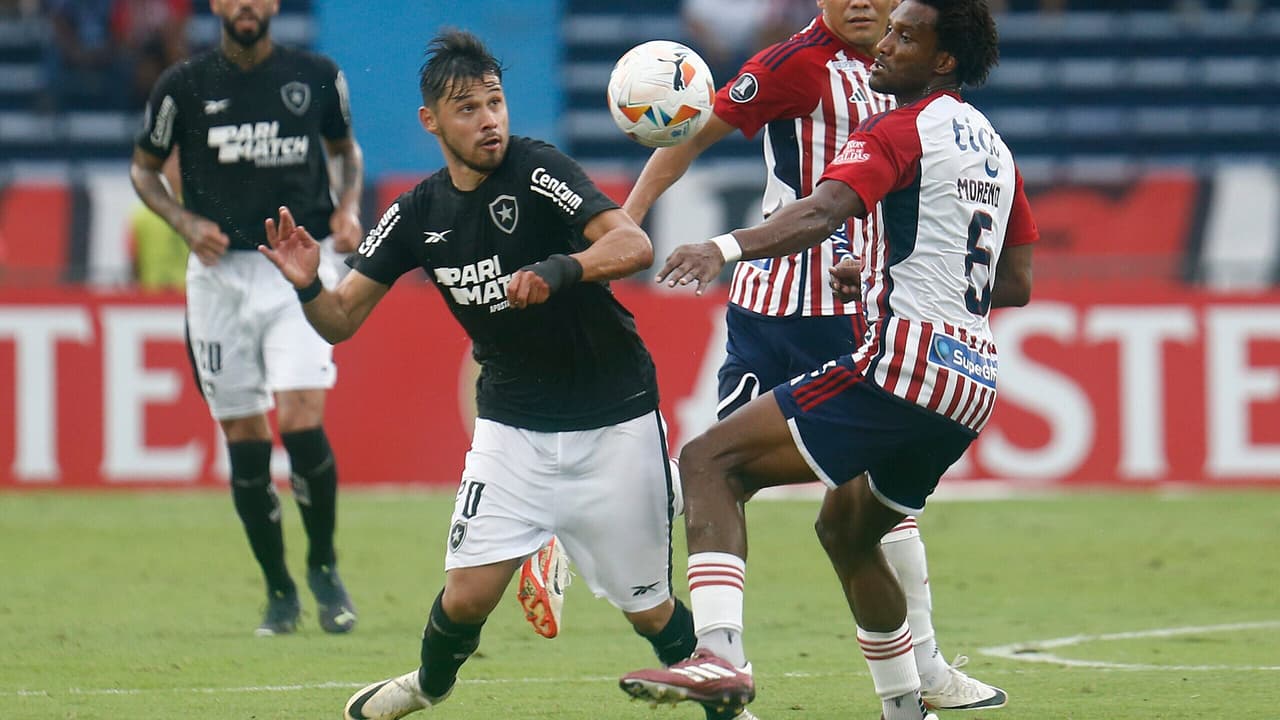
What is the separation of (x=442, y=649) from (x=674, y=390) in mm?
8176

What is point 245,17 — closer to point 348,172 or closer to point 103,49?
point 348,172

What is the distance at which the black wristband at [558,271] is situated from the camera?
213 inches

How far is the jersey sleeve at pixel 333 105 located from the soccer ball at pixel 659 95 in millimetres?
2830

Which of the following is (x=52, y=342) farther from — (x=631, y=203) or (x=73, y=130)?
(x=631, y=203)

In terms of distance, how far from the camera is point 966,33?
577 cm

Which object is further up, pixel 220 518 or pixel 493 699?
pixel 493 699

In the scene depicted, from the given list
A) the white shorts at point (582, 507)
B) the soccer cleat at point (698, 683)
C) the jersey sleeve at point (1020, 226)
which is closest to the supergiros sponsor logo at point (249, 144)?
the white shorts at point (582, 507)

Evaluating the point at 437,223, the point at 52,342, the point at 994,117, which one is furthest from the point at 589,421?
the point at 994,117

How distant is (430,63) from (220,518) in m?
7.65

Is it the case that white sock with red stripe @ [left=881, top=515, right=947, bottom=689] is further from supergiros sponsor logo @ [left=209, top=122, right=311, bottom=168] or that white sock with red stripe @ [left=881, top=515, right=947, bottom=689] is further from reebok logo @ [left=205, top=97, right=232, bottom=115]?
reebok logo @ [left=205, top=97, right=232, bottom=115]

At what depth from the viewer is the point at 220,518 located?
1308 cm

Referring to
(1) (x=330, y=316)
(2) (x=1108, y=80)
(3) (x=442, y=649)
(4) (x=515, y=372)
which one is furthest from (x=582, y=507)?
(2) (x=1108, y=80)

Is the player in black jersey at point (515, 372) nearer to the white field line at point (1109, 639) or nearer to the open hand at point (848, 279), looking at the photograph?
the open hand at point (848, 279)

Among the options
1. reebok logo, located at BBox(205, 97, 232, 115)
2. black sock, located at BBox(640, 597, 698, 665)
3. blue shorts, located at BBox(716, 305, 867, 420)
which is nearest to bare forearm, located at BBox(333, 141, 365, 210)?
reebok logo, located at BBox(205, 97, 232, 115)
